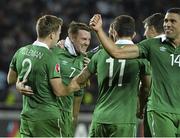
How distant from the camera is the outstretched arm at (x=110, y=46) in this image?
6.24 meters

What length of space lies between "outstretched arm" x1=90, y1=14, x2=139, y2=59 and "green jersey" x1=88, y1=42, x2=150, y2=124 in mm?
313

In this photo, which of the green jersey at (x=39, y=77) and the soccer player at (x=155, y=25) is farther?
the soccer player at (x=155, y=25)

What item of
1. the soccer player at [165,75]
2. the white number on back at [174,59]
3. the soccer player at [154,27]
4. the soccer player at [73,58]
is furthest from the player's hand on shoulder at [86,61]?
the white number on back at [174,59]

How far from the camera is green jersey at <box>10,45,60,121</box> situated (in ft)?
22.2

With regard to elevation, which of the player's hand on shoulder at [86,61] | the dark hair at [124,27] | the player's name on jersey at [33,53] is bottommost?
the player's hand on shoulder at [86,61]

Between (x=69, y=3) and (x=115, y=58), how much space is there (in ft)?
34.6

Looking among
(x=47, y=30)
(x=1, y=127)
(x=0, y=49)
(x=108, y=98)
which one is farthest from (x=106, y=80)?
(x=0, y=49)

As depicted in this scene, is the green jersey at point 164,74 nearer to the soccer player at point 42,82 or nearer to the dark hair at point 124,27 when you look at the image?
the dark hair at point 124,27

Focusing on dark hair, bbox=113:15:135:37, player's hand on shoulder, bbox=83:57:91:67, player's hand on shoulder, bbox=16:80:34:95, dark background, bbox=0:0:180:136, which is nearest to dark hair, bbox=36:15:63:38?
player's hand on shoulder, bbox=16:80:34:95

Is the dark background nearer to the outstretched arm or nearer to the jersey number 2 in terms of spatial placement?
the jersey number 2

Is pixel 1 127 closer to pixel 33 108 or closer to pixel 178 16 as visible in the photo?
pixel 33 108

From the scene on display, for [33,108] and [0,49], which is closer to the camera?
[33,108]

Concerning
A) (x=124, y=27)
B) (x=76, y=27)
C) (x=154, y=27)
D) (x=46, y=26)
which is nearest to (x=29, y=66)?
(x=46, y=26)

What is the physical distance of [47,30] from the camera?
684 centimetres
